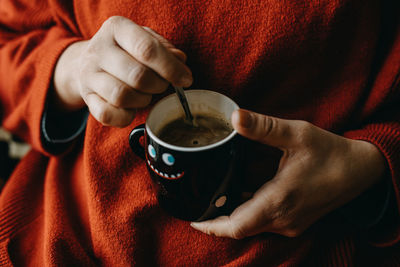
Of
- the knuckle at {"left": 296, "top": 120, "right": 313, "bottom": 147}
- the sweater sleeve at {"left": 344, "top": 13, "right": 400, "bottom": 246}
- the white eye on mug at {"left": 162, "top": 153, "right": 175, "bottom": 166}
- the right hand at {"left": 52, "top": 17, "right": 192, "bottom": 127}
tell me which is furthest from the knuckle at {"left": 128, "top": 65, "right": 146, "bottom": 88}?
the sweater sleeve at {"left": 344, "top": 13, "right": 400, "bottom": 246}

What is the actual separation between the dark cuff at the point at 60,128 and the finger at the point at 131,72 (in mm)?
284

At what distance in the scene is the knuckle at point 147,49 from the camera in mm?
450

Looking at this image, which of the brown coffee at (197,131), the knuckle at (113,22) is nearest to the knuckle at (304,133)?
the brown coffee at (197,131)

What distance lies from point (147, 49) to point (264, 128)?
0.20m

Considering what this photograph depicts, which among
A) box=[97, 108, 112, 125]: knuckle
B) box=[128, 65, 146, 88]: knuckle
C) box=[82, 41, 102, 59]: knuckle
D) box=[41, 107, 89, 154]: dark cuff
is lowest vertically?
box=[41, 107, 89, 154]: dark cuff

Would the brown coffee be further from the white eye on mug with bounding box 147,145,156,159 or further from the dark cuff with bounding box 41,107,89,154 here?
the dark cuff with bounding box 41,107,89,154

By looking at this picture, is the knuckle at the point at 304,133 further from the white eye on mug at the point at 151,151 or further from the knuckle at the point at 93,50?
the knuckle at the point at 93,50

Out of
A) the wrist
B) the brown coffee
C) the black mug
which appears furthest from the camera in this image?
the wrist

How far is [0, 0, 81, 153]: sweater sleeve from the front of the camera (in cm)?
68

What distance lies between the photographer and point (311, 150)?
0.53 metres

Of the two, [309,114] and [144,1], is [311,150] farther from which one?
[144,1]

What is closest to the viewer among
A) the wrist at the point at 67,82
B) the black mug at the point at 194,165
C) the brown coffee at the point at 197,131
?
the black mug at the point at 194,165

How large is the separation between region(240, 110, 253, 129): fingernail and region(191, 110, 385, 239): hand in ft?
0.19

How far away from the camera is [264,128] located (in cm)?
47
